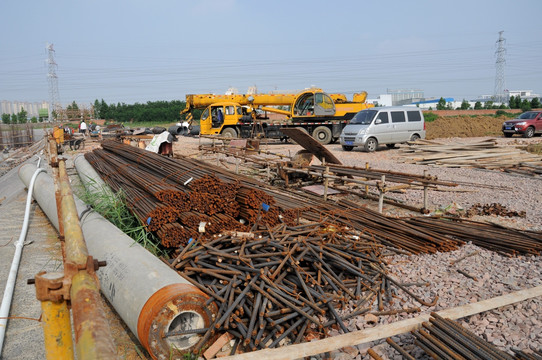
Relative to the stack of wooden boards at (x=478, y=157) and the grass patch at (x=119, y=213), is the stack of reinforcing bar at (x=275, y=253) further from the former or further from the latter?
the stack of wooden boards at (x=478, y=157)

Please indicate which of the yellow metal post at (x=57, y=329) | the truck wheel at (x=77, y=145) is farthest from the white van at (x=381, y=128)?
the yellow metal post at (x=57, y=329)

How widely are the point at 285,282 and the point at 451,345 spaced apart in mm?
1758

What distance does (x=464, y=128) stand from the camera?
90.9ft

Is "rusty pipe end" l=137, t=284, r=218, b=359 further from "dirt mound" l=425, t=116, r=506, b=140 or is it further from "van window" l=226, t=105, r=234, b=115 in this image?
"dirt mound" l=425, t=116, r=506, b=140

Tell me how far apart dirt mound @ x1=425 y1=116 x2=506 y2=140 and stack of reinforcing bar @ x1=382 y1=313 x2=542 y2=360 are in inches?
895

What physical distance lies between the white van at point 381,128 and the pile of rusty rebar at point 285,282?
1244 cm

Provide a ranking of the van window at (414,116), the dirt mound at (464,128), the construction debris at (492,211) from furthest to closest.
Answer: the dirt mound at (464,128), the van window at (414,116), the construction debris at (492,211)

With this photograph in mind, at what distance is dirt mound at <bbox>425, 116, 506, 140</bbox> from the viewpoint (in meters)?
25.9

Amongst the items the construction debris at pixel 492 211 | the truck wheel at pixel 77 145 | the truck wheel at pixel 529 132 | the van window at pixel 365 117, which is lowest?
the construction debris at pixel 492 211

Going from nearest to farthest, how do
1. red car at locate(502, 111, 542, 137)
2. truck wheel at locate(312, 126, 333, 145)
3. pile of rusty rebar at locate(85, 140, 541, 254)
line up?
pile of rusty rebar at locate(85, 140, 541, 254) → truck wheel at locate(312, 126, 333, 145) → red car at locate(502, 111, 542, 137)

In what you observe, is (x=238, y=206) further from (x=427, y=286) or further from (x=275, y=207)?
(x=427, y=286)

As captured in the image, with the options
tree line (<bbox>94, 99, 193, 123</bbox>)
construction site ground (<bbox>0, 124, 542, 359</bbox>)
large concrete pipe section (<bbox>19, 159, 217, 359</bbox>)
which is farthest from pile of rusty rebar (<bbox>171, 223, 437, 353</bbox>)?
tree line (<bbox>94, 99, 193, 123</bbox>)

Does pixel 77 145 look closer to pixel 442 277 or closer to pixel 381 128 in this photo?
pixel 381 128

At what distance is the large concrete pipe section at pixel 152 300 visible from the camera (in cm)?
332
